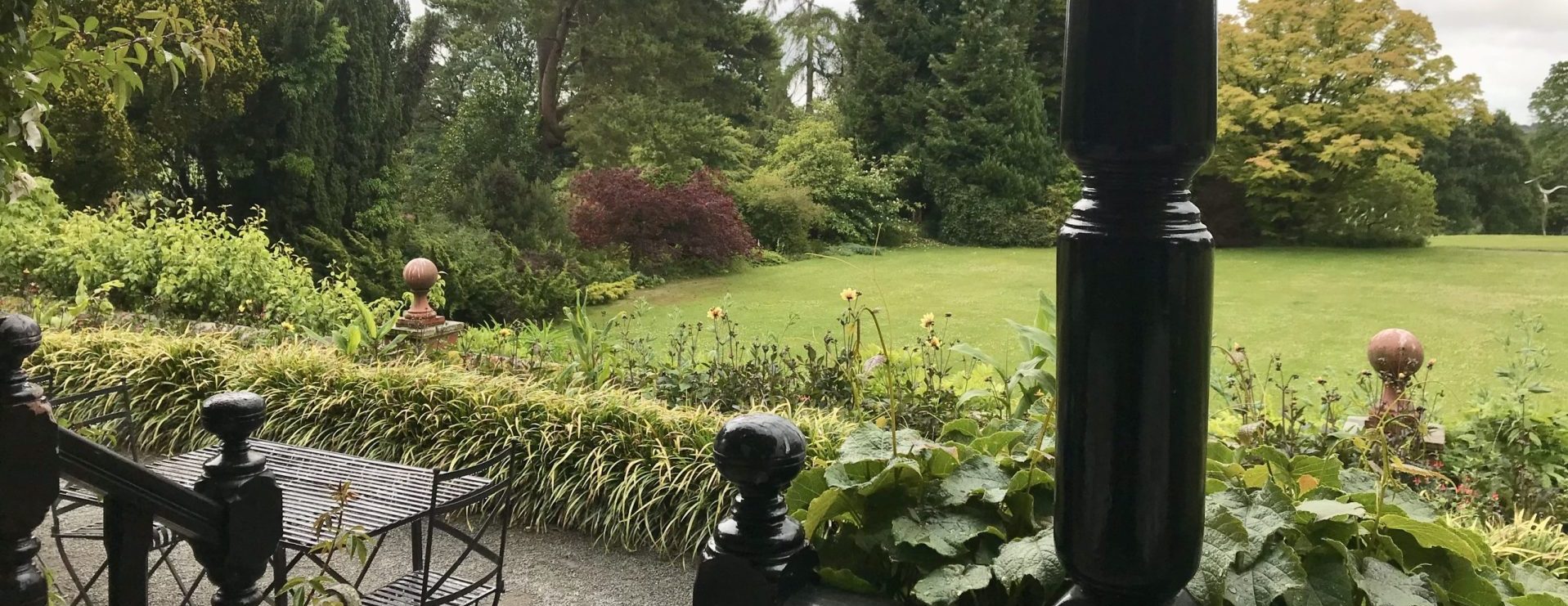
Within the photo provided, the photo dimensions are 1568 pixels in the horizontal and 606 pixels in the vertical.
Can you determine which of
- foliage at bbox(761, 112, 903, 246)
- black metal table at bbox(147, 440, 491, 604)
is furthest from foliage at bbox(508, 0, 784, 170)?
black metal table at bbox(147, 440, 491, 604)

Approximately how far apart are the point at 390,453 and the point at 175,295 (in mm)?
2639

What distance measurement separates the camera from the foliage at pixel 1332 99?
1056 cm

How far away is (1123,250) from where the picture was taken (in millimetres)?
594

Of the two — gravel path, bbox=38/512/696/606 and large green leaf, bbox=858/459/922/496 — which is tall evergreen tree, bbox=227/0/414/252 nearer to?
gravel path, bbox=38/512/696/606

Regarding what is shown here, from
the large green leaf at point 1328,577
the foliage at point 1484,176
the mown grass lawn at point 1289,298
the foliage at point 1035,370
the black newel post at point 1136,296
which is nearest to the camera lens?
the black newel post at point 1136,296

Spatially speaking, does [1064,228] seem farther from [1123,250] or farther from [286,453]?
[286,453]

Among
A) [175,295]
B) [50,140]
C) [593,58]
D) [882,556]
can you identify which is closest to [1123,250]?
[882,556]

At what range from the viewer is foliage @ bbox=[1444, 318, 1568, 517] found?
2785 mm

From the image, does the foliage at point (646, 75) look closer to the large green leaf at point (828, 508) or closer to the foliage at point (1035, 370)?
the foliage at point (1035, 370)

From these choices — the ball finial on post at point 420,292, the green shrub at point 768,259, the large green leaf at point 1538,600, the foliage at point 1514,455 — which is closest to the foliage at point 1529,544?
the foliage at point 1514,455

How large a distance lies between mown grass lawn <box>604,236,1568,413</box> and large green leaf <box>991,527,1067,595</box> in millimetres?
4553

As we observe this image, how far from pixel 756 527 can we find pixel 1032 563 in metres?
0.46

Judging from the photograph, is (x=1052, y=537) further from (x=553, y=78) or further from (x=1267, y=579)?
(x=553, y=78)

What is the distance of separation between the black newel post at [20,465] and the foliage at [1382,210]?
12290mm
